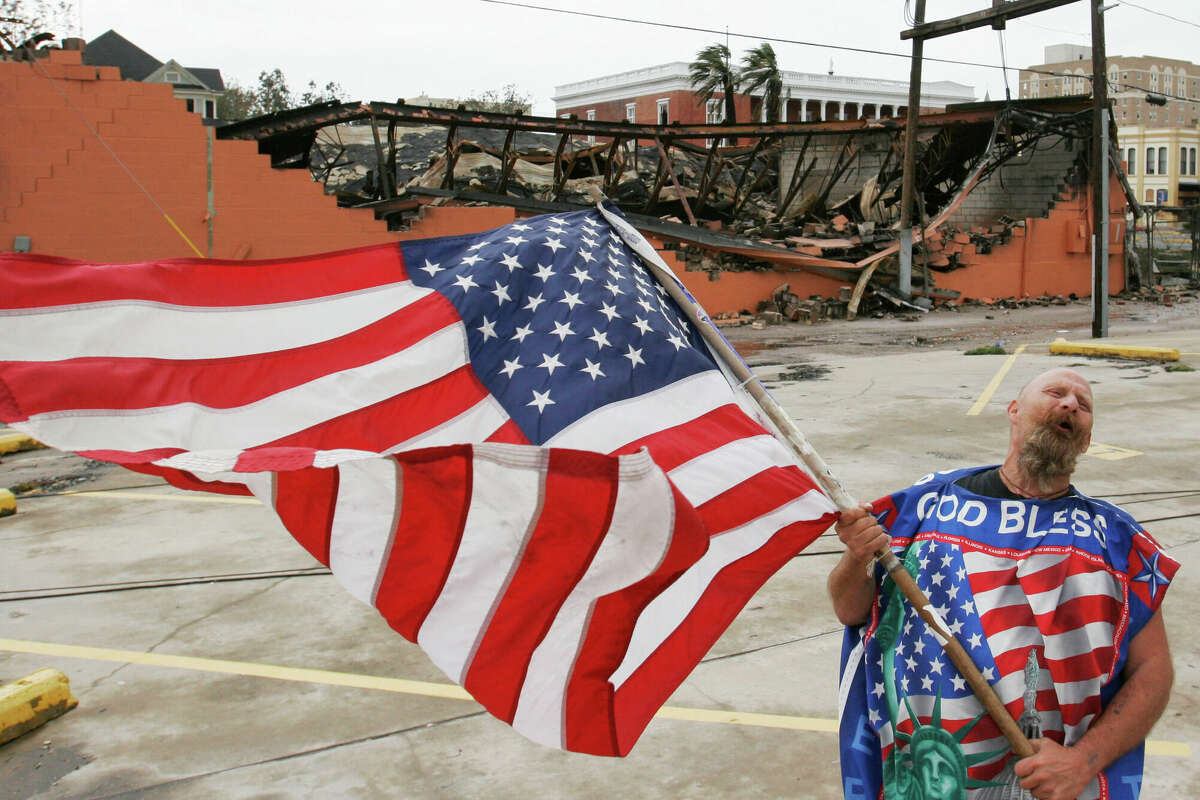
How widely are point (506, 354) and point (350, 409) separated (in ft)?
1.60

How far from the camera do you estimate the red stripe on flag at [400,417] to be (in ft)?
9.66

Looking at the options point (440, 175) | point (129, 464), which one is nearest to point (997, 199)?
point (440, 175)

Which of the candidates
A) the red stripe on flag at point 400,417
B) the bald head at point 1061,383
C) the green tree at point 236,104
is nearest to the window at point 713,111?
the green tree at point 236,104

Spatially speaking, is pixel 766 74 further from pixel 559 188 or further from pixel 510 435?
pixel 510 435

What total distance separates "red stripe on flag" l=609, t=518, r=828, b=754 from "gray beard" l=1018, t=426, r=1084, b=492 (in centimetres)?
54

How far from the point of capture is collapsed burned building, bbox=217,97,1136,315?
24.1m

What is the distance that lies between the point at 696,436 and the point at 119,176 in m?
18.3

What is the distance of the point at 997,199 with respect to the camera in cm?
3378

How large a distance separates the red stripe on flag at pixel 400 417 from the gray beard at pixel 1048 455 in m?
1.50

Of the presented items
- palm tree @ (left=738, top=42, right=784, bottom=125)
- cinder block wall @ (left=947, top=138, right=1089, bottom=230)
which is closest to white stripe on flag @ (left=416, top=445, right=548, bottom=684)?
cinder block wall @ (left=947, top=138, right=1089, bottom=230)

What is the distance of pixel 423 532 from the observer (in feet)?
8.16

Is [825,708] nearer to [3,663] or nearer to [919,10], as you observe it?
[3,663]

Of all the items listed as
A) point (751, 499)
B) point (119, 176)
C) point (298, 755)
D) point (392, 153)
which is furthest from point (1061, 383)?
point (392, 153)

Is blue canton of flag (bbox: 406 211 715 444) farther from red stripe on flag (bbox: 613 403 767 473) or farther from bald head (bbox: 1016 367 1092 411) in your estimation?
bald head (bbox: 1016 367 1092 411)
